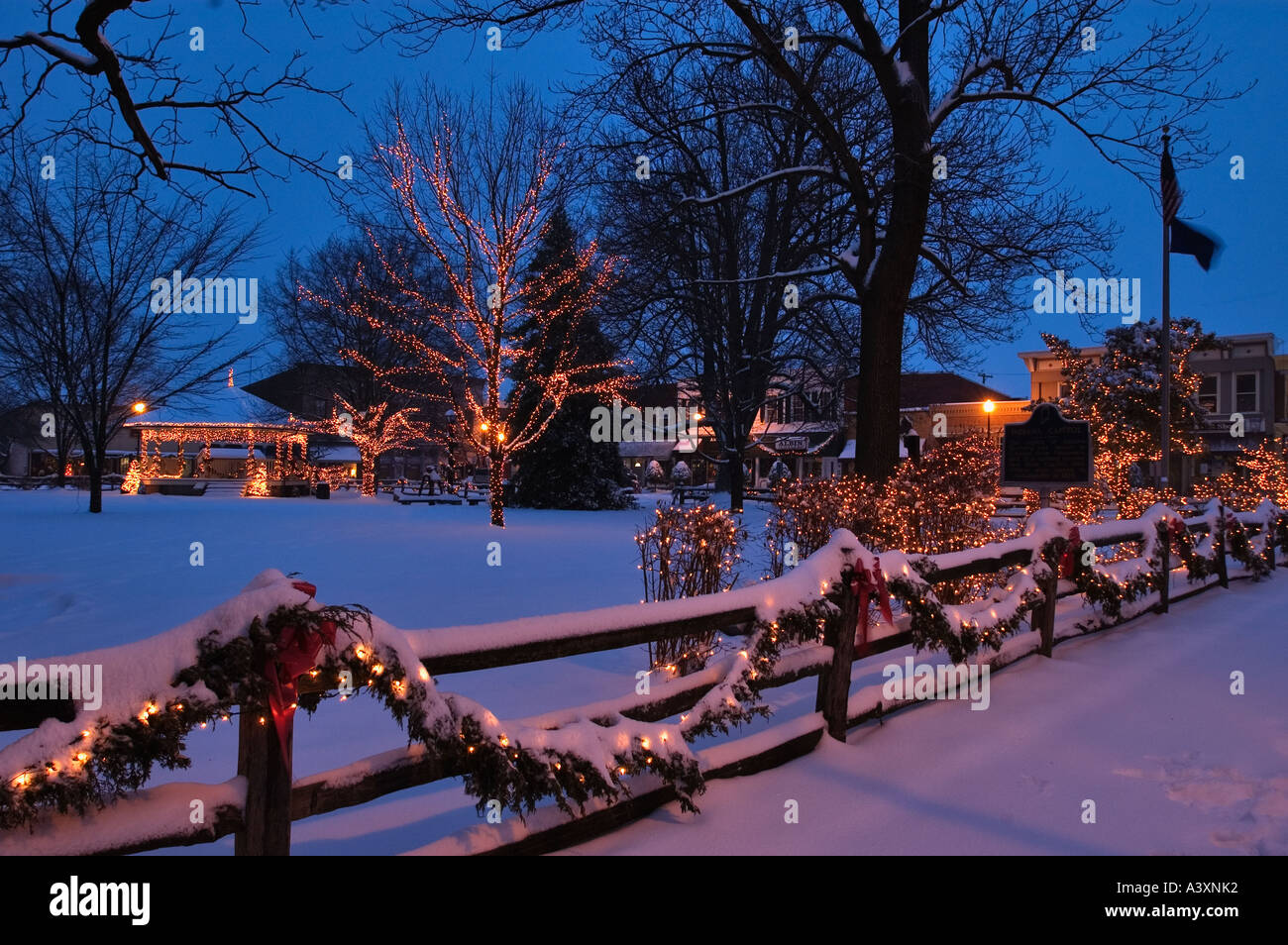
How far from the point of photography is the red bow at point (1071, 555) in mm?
7527

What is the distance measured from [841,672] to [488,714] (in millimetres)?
2534

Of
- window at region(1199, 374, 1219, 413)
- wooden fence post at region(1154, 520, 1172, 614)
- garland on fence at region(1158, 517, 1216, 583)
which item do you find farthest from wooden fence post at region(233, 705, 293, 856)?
window at region(1199, 374, 1219, 413)

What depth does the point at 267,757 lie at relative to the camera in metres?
2.52

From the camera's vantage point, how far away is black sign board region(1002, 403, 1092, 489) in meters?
10.0

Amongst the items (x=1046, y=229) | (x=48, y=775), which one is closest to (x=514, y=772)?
(x=48, y=775)

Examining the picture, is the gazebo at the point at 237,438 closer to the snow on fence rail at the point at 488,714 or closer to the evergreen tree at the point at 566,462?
the evergreen tree at the point at 566,462

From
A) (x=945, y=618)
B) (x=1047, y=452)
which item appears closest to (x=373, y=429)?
(x=1047, y=452)

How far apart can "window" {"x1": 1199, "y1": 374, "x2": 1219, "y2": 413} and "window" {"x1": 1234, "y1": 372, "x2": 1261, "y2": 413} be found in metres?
0.93

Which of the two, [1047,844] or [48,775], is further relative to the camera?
[1047,844]

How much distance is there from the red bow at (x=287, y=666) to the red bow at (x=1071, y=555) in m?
7.05

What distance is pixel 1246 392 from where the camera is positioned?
4238 centimetres

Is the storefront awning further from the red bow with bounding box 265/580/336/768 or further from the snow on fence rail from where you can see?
the red bow with bounding box 265/580/336/768
